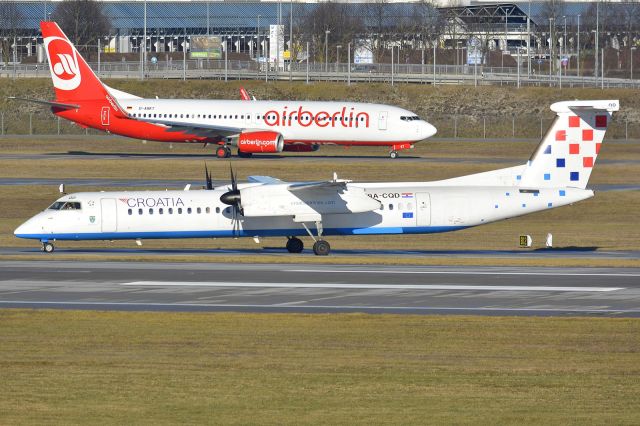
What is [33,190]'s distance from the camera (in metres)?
57.9

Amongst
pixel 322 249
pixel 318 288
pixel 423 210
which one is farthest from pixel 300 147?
pixel 318 288

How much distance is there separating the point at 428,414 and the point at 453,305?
10.5 metres

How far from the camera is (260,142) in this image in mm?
68000

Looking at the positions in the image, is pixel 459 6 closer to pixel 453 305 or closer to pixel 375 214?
pixel 375 214

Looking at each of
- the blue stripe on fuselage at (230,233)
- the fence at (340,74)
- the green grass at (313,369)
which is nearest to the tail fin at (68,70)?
the blue stripe on fuselage at (230,233)

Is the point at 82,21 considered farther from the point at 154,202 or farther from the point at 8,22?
the point at 154,202

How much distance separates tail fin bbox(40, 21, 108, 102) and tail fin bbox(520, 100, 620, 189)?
36220 mm

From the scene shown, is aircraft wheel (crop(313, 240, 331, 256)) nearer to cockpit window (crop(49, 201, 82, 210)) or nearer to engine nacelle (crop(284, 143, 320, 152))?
cockpit window (crop(49, 201, 82, 210))

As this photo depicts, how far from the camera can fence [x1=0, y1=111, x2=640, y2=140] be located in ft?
295

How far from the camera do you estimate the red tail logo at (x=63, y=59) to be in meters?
69.2

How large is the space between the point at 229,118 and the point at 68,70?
1011 cm

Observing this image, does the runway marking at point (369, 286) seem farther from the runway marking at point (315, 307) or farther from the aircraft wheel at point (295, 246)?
the aircraft wheel at point (295, 246)

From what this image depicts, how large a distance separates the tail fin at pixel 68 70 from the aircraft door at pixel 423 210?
115ft

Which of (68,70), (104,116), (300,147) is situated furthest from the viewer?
(300,147)
